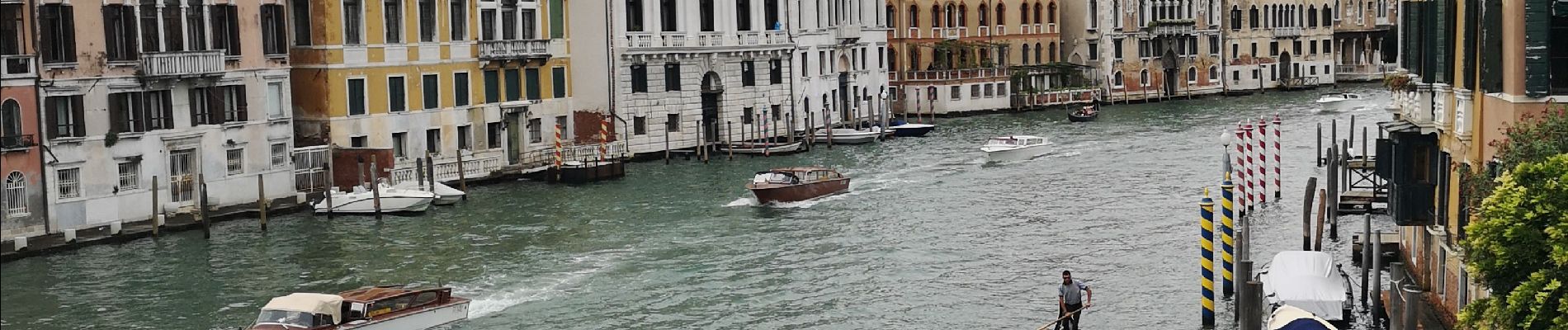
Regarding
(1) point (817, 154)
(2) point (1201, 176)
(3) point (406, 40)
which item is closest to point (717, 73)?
(1) point (817, 154)

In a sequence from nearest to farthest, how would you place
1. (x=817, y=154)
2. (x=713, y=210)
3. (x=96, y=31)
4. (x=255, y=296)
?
(x=255, y=296) → (x=96, y=31) → (x=713, y=210) → (x=817, y=154)

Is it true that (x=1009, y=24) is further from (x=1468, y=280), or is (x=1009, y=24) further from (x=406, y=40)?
(x=1468, y=280)

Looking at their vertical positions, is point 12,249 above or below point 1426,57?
below

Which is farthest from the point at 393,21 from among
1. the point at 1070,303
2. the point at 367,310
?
the point at 1070,303

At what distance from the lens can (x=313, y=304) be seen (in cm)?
2148

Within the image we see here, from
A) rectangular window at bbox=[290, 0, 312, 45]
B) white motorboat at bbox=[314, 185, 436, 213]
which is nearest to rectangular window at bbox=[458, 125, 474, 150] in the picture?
rectangular window at bbox=[290, 0, 312, 45]

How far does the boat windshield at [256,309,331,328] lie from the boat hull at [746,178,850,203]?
13720 millimetres

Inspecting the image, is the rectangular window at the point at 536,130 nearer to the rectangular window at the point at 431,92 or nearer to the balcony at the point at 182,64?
the rectangular window at the point at 431,92

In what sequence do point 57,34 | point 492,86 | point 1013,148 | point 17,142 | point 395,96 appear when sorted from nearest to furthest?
1. point 17,142
2. point 57,34
3. point 395,96
4. point 492,86
5. point 1013,148

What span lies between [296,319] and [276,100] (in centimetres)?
1549

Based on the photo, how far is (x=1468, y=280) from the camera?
16.9m

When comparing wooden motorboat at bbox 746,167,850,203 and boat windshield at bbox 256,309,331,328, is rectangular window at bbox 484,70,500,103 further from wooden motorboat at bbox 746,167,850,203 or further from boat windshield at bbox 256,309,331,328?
boat windshield at bbox 256,309,331,328

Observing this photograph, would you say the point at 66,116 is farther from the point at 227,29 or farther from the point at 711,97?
the point at 711,97

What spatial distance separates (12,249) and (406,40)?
12047 millimetres
